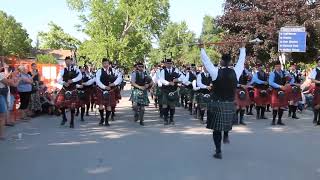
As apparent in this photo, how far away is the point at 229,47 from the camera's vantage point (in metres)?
30.7

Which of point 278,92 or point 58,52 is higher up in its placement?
point 58,52

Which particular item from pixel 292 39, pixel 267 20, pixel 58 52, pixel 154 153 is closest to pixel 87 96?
pixel 154 153

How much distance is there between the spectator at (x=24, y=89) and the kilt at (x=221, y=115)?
6.85 metres

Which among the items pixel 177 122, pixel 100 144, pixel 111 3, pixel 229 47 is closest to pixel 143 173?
pixel 100 144

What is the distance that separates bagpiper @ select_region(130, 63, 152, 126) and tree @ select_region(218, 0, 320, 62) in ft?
53.0

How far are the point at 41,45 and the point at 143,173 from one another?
112390 mm

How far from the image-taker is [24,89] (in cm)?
1395

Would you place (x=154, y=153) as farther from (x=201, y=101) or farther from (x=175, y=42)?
(x=175, y=42)

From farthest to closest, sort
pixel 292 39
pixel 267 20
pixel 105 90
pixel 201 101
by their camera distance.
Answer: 1. pixel 267 20
2. pixel 292 39
3. pixel 201 101
4. pixel 105 90

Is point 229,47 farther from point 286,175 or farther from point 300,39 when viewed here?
point 286,175

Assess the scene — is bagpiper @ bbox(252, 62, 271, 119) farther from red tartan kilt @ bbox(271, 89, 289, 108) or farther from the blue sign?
the blue sign

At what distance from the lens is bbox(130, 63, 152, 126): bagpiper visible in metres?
13.4

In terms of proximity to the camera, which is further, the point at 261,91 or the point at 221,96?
the point at 261,91

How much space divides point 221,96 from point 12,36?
76096 mm
